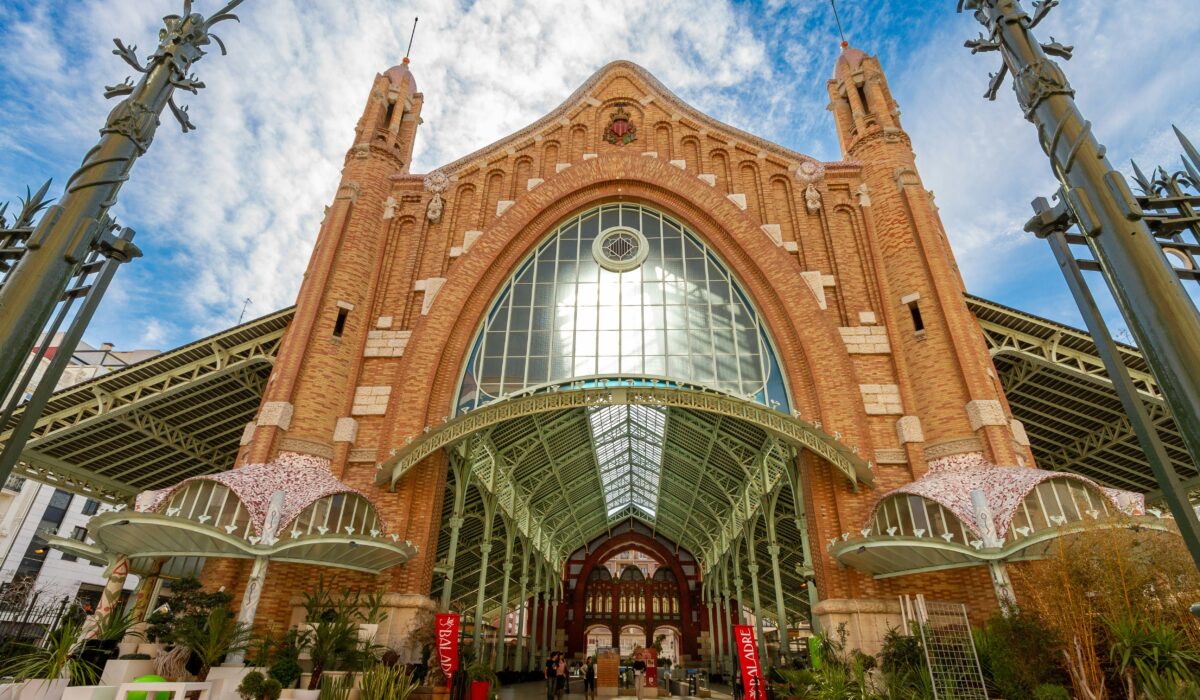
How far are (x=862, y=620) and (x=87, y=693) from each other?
14.5 metres

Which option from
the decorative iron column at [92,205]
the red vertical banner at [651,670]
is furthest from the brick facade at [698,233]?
the red vertical banner at [651,670]

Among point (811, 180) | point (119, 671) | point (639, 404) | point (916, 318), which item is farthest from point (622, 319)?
point (119, 671)

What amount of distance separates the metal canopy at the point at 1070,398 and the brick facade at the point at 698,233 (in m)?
1.17

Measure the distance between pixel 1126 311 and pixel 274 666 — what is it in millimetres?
12965

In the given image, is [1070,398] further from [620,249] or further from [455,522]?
[455,522]

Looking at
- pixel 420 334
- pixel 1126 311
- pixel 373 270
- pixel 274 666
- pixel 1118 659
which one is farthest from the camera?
pixel 373 270

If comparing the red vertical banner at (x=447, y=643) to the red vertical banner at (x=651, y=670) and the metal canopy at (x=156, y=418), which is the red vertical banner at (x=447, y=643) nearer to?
the metal canopy at (x=156, y=418)

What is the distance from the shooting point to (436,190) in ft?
73.8

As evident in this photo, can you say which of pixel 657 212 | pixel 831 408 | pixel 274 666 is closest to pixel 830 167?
pixel 657 212

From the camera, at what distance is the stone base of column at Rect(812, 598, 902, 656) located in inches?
567

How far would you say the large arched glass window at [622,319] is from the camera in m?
19.2

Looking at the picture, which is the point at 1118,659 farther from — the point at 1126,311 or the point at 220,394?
the point at 220,394

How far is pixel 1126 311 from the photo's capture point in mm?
3395

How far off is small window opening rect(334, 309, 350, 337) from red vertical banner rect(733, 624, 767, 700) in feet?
46.2
